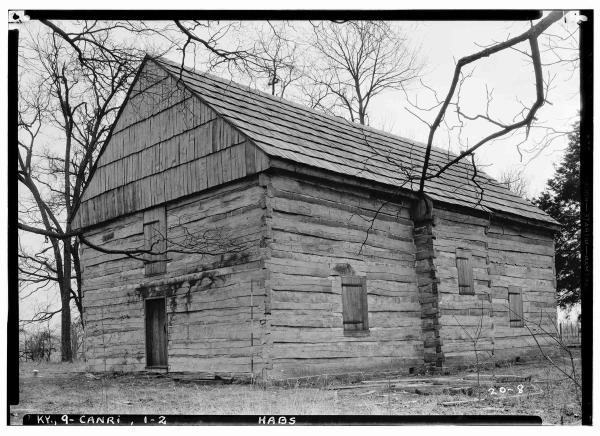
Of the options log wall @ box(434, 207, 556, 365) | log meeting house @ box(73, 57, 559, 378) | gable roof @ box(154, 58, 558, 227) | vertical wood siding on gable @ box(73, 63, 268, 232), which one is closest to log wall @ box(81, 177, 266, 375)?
log meeting house @ box(73, 57, 559, 378)

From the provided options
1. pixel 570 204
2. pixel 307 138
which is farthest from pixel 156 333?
pixel 570 204

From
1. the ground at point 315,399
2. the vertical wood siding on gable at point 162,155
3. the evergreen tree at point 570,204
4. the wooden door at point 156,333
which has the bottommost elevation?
the ground at point 315,399

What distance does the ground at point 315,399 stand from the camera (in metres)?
7.64

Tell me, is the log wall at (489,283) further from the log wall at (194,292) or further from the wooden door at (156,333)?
the wooden door at (156,333)

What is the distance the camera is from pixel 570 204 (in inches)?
331

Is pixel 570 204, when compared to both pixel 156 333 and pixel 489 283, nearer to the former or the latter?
pixel 489 283

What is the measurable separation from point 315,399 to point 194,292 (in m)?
4.38

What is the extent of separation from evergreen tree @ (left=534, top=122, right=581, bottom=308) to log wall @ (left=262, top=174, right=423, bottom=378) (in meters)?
3.42

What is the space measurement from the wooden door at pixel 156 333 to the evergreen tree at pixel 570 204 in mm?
7155

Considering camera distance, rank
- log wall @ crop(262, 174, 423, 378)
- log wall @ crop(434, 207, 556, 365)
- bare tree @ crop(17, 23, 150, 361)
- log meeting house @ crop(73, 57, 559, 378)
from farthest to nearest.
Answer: log wall @ crop(434, 207, 556, 365)
log meeting house @ crop(73, 57, 559, 378)
log wall @ crop(262, 174, 423, 378)
bare tree @ crop(17, 23, 150, 361)

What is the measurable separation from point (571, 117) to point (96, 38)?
5.33m

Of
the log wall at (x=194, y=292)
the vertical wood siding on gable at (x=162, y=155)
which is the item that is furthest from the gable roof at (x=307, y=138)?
the log wall at (x=194, y=292)

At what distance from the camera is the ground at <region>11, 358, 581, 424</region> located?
764 centimetres

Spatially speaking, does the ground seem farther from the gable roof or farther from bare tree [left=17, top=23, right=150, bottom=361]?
the gable roof
